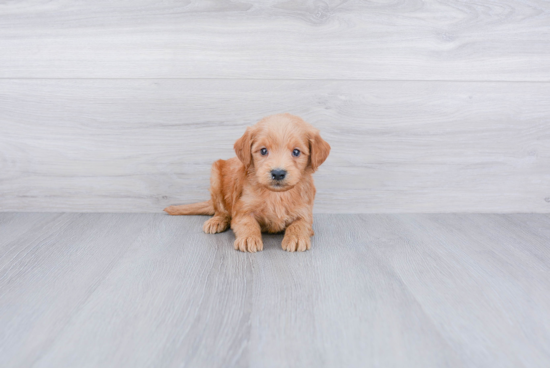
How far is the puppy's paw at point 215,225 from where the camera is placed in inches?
57.6

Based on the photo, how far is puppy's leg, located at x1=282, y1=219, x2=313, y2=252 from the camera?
50.4 inches

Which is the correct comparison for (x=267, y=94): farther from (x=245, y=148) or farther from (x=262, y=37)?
(x=245, y=148)

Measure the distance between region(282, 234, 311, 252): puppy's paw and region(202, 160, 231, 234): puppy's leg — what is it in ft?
0.95

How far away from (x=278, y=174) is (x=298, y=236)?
0.79ft

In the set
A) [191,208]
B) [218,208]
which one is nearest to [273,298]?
[218,208]

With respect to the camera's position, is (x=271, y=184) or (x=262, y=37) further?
(x=262, y=37)

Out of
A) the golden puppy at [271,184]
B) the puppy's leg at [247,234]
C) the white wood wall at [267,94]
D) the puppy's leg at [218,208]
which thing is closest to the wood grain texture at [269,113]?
the white wood wall at [267,94]

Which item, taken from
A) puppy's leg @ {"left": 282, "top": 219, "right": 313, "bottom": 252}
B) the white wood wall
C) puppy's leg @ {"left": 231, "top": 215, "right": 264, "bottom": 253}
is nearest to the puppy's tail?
the white wood wall

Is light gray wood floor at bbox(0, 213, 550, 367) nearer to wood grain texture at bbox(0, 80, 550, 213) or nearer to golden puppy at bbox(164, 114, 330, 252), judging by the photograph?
golden puppy at bbox(164, 114, 330, 252)

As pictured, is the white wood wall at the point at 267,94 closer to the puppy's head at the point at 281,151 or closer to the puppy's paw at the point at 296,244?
the puppy's head at the point at 281,151

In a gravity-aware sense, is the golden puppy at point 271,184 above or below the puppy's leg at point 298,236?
above

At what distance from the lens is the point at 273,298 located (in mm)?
982

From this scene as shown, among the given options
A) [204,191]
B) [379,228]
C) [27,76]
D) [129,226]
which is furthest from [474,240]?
[27,76]

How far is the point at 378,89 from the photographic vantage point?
163 cm
